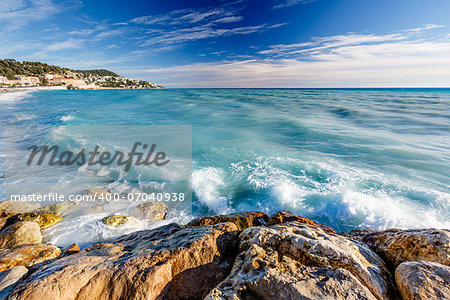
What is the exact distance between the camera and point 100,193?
755 cm

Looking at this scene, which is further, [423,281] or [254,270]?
[254,270]

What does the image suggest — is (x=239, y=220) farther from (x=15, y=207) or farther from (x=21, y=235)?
(x=15, y=207)

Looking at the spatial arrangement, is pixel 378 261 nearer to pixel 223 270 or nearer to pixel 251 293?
pixel 251 293

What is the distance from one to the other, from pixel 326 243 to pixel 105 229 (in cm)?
584

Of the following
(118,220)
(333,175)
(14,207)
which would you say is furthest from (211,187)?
(14,207)

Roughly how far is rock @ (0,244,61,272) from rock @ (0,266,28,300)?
53 centimetres

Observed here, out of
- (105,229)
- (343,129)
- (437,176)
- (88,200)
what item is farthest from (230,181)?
(343,129)

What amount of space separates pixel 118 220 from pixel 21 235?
2126mm

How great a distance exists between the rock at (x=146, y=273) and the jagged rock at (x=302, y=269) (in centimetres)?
42

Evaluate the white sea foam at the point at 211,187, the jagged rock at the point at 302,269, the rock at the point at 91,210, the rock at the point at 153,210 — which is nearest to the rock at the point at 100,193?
the rock at the point at 91,210

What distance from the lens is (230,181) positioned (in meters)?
8.64

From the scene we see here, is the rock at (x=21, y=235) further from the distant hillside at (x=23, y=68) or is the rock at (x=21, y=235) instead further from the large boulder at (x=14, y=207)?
the distant hillside at (x=23, y=68)

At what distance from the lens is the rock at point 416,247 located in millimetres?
2701

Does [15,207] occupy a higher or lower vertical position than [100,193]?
higher
